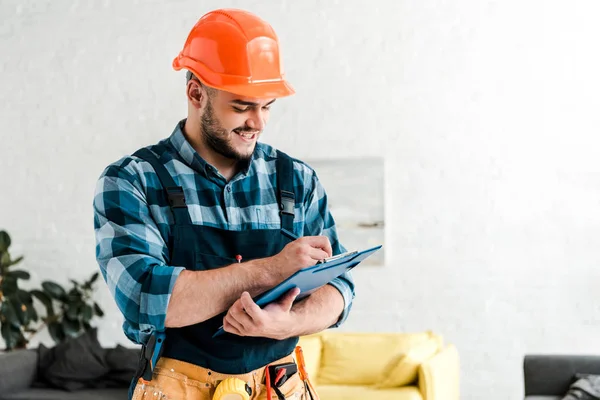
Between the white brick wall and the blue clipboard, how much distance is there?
3.64 m

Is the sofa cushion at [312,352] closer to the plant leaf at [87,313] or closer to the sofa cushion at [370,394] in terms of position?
the sofa cushion at [370,394]

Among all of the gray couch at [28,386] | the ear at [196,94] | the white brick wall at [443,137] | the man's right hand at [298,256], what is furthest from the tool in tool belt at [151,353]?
the white brick wall at [443,137]

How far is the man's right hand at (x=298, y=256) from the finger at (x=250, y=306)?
77mm

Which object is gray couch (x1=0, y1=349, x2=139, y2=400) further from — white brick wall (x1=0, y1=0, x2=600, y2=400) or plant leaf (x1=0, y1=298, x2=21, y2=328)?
white brick wall (x1=0, y1=0, x2=600, y2=400)

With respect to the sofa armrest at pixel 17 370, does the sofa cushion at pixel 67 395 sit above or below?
below

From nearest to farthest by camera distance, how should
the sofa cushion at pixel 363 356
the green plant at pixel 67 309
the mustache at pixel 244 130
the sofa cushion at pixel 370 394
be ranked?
the mustache at pixel 244 130 → the sofa cushion at pixel 370 394 → the sofa cushion at pixel 363 356 → the green plant at pixel 67 309

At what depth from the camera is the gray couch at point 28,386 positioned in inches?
183

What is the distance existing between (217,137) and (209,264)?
10.0 inches

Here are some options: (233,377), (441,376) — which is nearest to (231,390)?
(233,377)

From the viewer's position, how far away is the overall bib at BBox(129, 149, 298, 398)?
1.47 m

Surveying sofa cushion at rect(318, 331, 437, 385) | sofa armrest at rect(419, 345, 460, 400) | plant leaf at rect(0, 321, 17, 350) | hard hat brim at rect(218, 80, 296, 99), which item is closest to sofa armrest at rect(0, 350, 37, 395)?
plant leaf at rect(0, 321, 17, 350)

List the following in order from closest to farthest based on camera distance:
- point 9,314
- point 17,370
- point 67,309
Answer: point 17,370
point 9,314
point 67,309

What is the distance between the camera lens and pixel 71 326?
542 cm

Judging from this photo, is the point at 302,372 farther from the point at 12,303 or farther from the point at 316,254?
the point at 12,303
